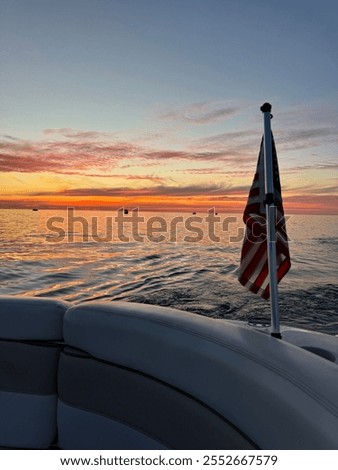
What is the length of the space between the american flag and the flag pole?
92 mm

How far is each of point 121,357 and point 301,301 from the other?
10841 mm

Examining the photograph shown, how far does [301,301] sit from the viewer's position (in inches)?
466

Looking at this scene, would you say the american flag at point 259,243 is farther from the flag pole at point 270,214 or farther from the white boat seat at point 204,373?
the white boat seat at point 204,373

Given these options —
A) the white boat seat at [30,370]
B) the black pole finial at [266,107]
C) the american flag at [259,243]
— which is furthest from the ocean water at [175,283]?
the white boat seat at [30,370]

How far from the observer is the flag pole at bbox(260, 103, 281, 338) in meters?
2.85

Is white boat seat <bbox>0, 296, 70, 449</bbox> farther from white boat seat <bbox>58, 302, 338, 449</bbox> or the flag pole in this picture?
the flag pole

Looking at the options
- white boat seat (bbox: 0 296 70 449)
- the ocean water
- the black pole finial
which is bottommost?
the ocean water

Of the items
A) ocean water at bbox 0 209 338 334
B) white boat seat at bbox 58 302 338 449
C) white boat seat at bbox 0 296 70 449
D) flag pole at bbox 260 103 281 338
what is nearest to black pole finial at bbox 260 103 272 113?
flag pole at bbox 260 103 281 338

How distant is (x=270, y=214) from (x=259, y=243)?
0.37m

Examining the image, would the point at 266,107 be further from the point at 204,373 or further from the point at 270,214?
the point at 204,373

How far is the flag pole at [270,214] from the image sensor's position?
285cm

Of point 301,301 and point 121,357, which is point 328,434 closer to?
point 121,357

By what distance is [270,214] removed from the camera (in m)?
2.99
